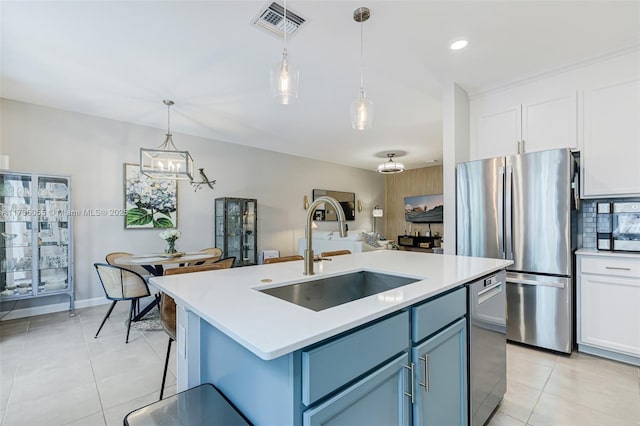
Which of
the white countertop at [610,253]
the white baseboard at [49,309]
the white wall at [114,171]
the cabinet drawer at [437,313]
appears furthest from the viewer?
the white wall at [114,171]

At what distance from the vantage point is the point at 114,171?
13.7ft

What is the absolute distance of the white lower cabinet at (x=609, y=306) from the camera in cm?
228

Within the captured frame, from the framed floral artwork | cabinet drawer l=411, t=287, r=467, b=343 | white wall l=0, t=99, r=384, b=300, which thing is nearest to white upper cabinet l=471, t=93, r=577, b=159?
cabinet drawer l=411, t=287, r=467, b=343

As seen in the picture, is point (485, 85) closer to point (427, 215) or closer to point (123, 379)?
point (123, 379)

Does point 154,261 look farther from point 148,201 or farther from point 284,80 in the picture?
point 284,80

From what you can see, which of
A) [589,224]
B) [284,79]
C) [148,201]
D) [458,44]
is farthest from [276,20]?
[148,201]

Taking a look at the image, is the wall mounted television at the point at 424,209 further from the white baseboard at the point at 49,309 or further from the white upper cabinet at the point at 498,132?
the white baseboard at the point at 49,309

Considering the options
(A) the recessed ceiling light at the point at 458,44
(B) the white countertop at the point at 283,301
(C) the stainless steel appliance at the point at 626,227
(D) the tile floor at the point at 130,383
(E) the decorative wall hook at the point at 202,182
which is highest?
(A) the recessed ceiling light at the point at 458,44

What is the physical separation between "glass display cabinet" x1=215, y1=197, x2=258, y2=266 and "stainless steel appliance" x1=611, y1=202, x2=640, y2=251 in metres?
4.78

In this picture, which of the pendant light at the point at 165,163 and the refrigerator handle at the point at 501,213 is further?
Result: the pendant light at the point at 165,163

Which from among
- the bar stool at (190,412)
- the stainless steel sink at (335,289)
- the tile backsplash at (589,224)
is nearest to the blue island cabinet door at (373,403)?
the bar stool at (190,412)

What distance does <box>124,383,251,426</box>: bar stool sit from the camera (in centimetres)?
88

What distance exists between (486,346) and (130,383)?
242 centimetres

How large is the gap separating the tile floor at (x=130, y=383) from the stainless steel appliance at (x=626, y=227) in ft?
3.21
